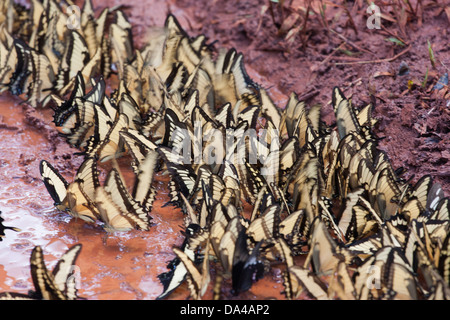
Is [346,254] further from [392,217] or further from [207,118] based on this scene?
[207,118]

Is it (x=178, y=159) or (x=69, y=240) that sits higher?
(x=178, y=159)

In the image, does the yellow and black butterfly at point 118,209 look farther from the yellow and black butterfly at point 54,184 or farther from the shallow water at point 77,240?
the yellow and black butterfly at point 54,184

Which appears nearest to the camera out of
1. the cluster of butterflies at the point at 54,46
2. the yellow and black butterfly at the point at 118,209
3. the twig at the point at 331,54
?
the yellow and black butterfly at the point at 118,209

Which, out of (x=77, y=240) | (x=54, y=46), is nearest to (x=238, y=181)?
(x=77, y=240)

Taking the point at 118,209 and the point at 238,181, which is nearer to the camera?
the point at 118,209

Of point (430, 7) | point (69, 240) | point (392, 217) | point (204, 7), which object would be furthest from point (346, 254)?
point (204, 7)

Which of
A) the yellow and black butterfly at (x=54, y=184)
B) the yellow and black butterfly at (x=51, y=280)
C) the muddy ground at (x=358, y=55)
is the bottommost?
the yellow and black butterfly at (x=51, y=280)

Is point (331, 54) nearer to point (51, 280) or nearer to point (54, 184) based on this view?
point (54, 184)

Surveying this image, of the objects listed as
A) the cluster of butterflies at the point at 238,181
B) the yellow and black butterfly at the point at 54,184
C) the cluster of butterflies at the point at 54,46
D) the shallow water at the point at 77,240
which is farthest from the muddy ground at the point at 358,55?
the yellow and black butterfly at the point at 54,184
